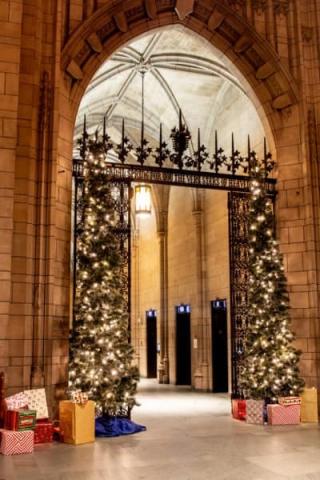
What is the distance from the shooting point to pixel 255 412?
904 centimetres

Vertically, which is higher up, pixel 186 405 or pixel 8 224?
pixel 8 224

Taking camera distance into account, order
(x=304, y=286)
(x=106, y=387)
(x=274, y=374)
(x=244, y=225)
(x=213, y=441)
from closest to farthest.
Answer: (x=213, y=441) → (x=106, y=387) → (x=274, y=374) → (x=304, y=286) → (x=244, y=225)

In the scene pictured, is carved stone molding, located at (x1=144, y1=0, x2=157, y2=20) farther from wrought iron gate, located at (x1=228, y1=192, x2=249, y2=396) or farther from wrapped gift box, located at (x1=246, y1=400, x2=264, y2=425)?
wrapped gift box, located at (x1=246, y1=400, x2=264, y2=425)

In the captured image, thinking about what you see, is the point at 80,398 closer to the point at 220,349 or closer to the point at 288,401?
the point at 288,401

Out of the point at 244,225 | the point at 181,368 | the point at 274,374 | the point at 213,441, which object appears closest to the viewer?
the point at 213,441

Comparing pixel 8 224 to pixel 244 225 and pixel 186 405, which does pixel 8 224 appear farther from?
pixel 186 405

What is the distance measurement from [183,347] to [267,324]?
28.2 feet

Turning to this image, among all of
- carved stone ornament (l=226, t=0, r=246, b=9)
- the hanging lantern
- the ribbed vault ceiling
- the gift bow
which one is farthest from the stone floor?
the ribbed vault ceiling

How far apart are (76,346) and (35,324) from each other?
0.74 m

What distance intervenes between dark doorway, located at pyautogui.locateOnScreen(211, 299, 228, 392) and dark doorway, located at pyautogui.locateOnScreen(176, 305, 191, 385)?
6.26 ft

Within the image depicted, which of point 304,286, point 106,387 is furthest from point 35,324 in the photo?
point 304,286

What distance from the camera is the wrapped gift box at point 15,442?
22.3 ft

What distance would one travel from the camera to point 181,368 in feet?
58.0

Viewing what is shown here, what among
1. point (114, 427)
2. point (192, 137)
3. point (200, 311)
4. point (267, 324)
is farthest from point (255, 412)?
point (192, 137)
